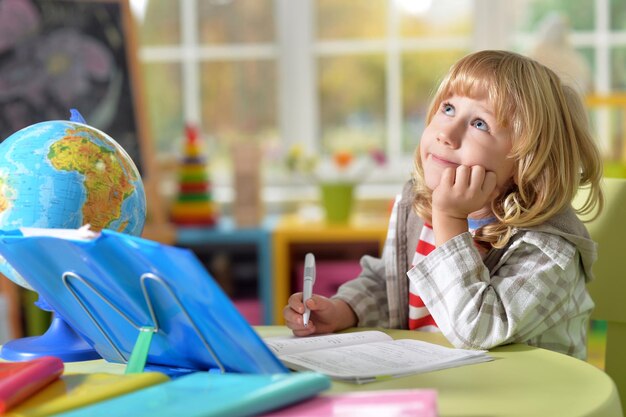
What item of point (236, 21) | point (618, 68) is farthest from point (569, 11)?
point (236, 21)

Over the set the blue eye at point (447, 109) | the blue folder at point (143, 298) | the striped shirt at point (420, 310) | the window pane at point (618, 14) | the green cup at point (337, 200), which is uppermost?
the window pane at point (618, 14)

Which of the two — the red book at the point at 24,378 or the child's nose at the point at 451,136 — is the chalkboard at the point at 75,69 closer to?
the child's nose at the point at 451,136

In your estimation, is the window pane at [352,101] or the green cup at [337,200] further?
the window pane at [352,101]

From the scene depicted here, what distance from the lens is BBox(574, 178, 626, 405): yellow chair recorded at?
1.51 meters

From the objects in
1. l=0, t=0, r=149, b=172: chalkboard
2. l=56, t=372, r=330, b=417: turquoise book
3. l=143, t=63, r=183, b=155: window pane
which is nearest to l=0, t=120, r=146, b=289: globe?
l=56, t=372, r=330, b=417: turquoise book

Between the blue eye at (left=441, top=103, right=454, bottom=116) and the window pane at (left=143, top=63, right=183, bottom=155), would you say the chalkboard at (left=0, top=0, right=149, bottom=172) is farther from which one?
the blue eye at (left=441, top=103, right=454, bottom=116)

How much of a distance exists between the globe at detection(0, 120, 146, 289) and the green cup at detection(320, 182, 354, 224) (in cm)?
215

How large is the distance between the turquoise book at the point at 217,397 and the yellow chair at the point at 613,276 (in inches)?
30.5

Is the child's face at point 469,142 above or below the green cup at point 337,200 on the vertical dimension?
above

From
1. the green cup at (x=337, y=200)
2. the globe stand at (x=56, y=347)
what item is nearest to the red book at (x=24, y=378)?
the globe stand at (x=56, y=347)

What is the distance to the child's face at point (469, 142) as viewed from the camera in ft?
4.35

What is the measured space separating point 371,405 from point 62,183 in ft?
1.86

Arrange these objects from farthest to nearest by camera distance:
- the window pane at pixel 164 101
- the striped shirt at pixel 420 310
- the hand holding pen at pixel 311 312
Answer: the window pane at pixel 164 101 < the striped shirt at pixel 420 310 < the hand holding pen at pixel 311 312

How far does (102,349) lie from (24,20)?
2.36m
